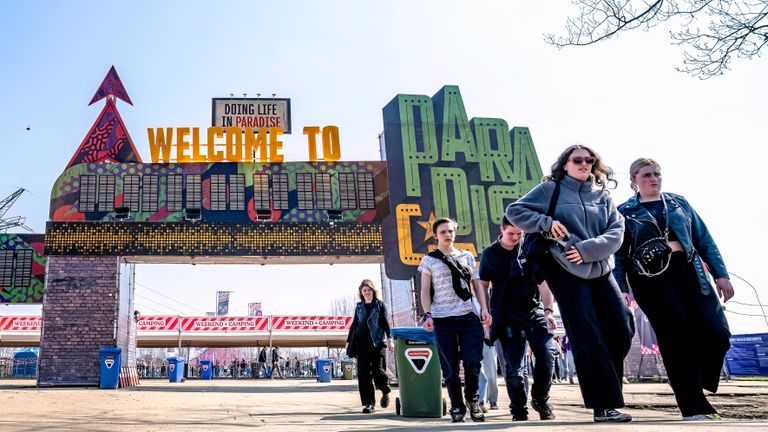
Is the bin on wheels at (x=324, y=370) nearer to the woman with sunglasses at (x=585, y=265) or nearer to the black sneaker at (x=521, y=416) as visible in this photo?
the black sneaker at (x=521, y=416)

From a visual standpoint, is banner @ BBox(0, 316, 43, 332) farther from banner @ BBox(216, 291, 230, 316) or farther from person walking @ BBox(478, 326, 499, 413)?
person walking @ BBox(478, 326, 499, 413)

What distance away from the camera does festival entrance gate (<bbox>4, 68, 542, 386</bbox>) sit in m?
18.4

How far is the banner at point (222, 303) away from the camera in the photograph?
60022 mm

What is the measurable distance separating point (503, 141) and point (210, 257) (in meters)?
9.63

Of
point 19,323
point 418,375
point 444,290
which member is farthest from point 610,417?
point 19,323

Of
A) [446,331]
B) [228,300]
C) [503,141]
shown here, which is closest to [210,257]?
[503,141]

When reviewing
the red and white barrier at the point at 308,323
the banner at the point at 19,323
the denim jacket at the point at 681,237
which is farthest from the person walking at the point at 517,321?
the banner at the point at 19,323

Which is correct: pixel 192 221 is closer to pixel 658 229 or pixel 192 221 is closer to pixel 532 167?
pixel 532 167

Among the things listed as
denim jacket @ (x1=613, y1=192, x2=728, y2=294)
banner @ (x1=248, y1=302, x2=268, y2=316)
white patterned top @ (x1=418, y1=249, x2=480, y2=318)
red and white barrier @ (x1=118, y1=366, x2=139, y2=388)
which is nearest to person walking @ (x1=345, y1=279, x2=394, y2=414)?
white patterned top @ (x1=418, y1=249, x2=480, y2=318)

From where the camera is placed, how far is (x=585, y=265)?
4.16 metres

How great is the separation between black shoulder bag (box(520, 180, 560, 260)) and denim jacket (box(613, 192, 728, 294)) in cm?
95

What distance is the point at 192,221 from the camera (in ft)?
61.8

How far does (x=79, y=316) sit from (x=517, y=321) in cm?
1586

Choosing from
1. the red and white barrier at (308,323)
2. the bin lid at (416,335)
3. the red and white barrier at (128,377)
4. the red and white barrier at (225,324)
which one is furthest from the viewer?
the red and white barrier at (308,323)
